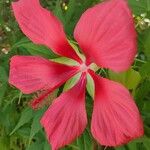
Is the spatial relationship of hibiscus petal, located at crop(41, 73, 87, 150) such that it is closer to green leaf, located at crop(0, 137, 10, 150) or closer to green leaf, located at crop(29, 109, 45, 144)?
green leaf, located at crop(29, 109, 45, 144)

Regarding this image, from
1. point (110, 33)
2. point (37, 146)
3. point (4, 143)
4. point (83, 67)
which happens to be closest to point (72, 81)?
point (83, 67)

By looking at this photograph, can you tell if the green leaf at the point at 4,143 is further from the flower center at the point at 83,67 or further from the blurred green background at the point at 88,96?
the flower center at the point at 83,67

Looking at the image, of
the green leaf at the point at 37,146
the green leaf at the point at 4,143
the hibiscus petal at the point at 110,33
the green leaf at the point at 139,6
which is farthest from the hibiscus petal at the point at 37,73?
the green leaf at the point at 4,143

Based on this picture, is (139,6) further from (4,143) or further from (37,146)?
(4,143)

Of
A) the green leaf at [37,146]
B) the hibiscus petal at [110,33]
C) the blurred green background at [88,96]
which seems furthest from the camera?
the green leaf at [37,146]

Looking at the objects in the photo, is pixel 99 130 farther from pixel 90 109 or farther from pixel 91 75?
pixel 90 109
